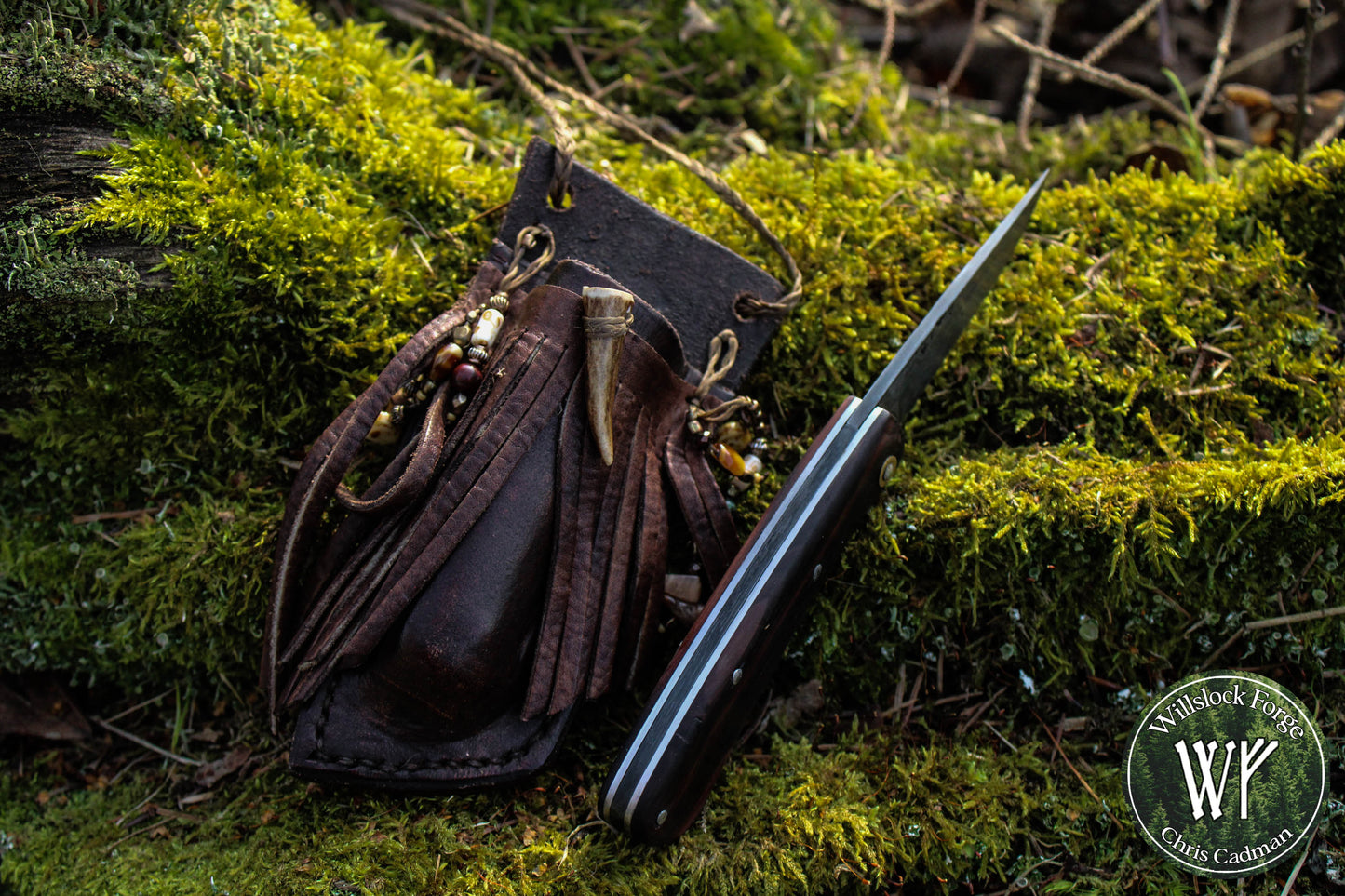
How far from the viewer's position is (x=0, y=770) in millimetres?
2285

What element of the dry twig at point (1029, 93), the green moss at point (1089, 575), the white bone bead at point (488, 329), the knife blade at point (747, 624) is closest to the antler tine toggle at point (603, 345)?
the white bone bead at point (488, 329)

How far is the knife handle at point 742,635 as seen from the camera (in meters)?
1.67

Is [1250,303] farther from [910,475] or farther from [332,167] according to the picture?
[332,167]

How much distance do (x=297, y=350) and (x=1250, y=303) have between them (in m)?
2.55

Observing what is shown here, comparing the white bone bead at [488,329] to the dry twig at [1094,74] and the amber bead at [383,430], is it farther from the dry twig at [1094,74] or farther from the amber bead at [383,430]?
the dry twig at [1094,74]

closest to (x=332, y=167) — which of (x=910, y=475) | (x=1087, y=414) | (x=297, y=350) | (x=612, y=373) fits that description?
(x=297, y=350)

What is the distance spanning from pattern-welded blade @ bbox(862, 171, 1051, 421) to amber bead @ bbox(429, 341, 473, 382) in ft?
3.02

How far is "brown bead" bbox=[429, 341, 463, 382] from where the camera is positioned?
1925 millimetres

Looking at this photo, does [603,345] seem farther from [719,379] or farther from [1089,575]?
[1089,575]

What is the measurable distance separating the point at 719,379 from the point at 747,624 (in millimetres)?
672

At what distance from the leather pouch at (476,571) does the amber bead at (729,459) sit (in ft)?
0.65

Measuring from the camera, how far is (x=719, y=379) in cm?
216

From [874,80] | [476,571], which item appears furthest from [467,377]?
[874,80]

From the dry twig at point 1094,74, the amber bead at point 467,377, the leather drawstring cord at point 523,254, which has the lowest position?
the amber bead at point 467,377
